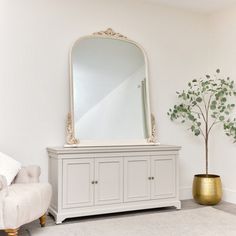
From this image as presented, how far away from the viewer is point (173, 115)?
14.1ft

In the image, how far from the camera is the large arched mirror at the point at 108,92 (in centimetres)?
379

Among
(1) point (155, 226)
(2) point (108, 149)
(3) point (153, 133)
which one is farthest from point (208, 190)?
(2) point (108, 149)

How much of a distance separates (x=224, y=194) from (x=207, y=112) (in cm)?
110

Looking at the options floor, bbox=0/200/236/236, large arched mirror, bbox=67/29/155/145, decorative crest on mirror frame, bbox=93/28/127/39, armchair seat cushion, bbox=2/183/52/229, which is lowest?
floor, bbox=0/200/236/236

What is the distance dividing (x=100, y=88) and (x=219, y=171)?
1992 mm

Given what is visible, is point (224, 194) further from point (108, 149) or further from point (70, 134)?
point (70, 134)

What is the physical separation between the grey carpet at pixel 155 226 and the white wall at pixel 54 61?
2.65 ft

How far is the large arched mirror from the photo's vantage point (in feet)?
12.4

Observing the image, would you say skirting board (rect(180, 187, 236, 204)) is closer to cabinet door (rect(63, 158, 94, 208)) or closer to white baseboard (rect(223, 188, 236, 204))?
white baseboard (rect(223, 188, 236, 204))

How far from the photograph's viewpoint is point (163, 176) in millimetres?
3846

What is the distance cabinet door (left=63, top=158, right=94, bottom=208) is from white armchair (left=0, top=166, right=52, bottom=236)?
29 cm

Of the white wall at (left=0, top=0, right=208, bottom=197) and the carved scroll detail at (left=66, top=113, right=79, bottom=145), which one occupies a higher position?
the white wall at (left=0, top=0, right=208, bottom=197)

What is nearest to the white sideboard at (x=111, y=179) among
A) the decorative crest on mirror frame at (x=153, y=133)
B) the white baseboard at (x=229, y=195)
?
the decorative crest on mirror frame at (x=153, y=133)

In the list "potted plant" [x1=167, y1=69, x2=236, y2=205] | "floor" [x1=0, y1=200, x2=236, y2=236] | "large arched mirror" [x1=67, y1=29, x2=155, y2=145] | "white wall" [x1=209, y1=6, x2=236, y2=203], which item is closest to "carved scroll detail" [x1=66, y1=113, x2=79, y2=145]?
"large arched mirror" [x1=67, y1=29, x2=155, y2=145]
